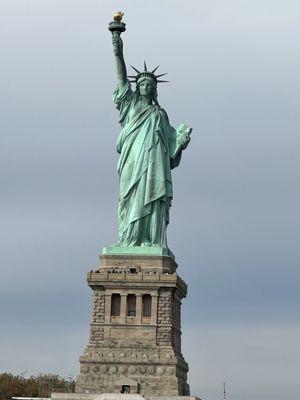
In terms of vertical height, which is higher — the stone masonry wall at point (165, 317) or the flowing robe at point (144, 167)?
the flowing robe at point (144, 167)

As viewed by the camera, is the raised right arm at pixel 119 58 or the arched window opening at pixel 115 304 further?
the raised right arm at pixel 119 58

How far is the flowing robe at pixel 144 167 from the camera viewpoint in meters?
66.9

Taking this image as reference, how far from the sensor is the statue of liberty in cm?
6694

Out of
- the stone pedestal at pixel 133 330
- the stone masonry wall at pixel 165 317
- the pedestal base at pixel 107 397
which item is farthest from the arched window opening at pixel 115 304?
the pedestal base at pixel 107 397

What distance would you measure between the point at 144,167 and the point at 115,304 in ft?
23.8

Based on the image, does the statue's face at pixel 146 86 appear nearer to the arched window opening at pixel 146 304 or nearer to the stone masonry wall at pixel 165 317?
the stone masonry wall at pixel 165 317

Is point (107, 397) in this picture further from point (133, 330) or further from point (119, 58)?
point (119, 58)

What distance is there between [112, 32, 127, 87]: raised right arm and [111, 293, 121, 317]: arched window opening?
36.4 feet

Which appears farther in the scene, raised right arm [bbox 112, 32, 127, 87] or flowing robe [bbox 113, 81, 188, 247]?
raised right arm [bbox 112, 32, 127, 87]

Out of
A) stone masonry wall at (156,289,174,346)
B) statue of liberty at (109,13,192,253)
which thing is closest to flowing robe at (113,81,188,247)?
statue of liberty at (109,13,192,253)

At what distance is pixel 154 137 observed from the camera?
6812cm

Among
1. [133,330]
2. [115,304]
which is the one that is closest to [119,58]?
[115,304]

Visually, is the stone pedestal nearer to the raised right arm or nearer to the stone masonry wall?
the stone masonry wall

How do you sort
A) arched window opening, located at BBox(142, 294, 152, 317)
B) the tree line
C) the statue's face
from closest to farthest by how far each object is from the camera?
1. arched window opening, located at BBox(142, 294, 152, 317)
2. the statue's face
3. the tree line
